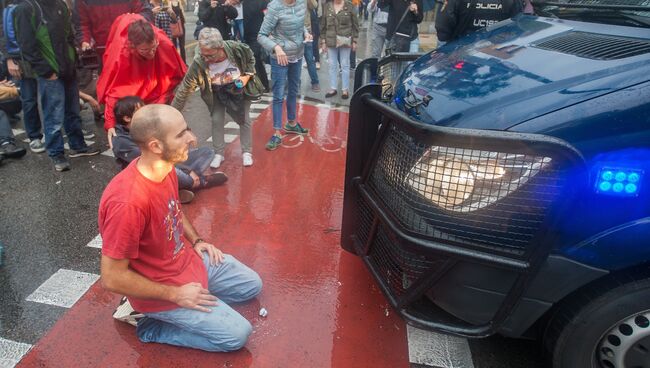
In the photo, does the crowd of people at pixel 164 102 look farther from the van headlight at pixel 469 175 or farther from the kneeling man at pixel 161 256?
the van headlight at pixel 469 175

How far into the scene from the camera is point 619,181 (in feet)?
5.21

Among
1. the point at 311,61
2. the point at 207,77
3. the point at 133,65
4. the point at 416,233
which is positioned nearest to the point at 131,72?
the point at 133,65

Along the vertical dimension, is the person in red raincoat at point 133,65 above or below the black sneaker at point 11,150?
above

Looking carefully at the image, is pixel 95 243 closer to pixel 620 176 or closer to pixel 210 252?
pixel 210 252

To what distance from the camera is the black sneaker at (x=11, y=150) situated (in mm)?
4602

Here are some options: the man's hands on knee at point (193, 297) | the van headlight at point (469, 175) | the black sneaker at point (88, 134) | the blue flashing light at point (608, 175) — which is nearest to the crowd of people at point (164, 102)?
the man's hands on knee at point (193, 297)

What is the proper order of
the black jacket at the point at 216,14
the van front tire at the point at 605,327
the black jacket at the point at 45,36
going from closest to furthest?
the van front tire at the point at 605,327
the black jacket at the point at 45,36
the black jacket at the point at 216,14

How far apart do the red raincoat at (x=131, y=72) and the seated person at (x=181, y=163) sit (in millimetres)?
145

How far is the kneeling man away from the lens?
1.99 metres

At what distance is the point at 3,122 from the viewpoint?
15.5 ft

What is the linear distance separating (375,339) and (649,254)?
141 centimetres

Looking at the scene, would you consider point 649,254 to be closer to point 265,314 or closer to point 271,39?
point 265,314

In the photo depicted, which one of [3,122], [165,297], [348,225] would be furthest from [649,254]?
[3,122]

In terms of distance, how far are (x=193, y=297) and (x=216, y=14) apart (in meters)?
6.37
